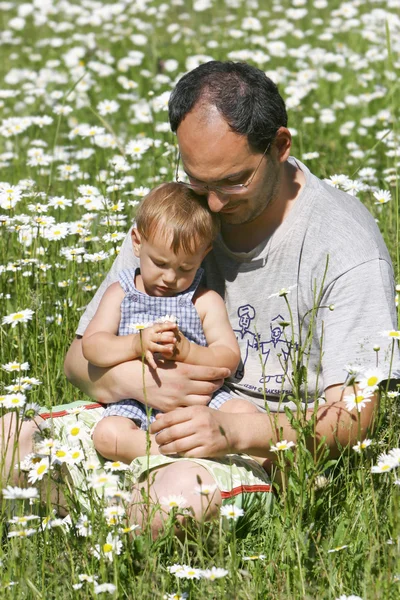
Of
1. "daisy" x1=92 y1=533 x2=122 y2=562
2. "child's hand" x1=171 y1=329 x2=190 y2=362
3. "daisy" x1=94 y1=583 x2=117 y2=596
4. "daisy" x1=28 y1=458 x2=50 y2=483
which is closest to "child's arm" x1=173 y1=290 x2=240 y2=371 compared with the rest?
"child's hand" x1=171 y1=329 x2=190 y2=362

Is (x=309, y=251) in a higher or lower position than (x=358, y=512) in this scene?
higher

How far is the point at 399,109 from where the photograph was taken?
6152 millimetres

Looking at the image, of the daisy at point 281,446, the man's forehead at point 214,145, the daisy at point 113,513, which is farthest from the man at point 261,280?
the daisy at point 113,513

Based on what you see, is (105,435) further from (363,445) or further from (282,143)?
(282,143)

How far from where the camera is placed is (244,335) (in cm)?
316

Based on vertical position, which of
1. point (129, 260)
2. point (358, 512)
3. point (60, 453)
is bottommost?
point (358, 512)

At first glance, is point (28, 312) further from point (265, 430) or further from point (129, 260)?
point (265, 430)

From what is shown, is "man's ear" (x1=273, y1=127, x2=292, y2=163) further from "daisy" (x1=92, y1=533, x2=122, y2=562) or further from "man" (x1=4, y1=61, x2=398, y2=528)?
"daisy" (x1=92, y1=533, x2=122, y2=562)

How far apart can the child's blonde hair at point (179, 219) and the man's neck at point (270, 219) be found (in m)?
0.14

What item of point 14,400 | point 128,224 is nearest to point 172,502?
point 14,400

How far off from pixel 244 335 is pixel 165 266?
1.13 ft

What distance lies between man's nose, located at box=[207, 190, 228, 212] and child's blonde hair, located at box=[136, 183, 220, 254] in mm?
53

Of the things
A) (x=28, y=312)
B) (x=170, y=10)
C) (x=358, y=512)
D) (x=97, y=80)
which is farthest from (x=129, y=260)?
(x=170, y=10)

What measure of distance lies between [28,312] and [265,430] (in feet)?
2.74
